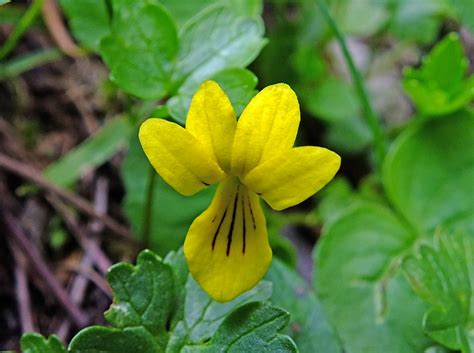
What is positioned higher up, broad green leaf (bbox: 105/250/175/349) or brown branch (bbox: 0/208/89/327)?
broad green leaf (bbox: 105/250/175/349)

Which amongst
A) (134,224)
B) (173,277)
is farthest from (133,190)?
(173,277)

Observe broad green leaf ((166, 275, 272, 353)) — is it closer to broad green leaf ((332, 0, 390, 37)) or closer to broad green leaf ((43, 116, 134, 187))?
broad green leaf ((43, 116, 134, 187))

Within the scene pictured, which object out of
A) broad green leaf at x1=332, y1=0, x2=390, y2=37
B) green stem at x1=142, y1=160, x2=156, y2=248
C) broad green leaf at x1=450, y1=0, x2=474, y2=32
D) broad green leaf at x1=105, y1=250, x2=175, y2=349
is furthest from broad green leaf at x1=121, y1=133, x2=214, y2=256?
broad green leaf at x1=332, y1=0, x2=390, y2=37

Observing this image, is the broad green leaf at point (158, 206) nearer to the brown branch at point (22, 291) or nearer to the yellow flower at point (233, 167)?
the brown branch at point (22, 291)

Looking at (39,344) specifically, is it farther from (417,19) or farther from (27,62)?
(417,19)

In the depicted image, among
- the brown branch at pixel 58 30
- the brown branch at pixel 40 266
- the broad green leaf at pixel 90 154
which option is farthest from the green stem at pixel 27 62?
the brown branch at pixel 40 266

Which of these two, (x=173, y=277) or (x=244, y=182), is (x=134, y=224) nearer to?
(x=173, y=277)
